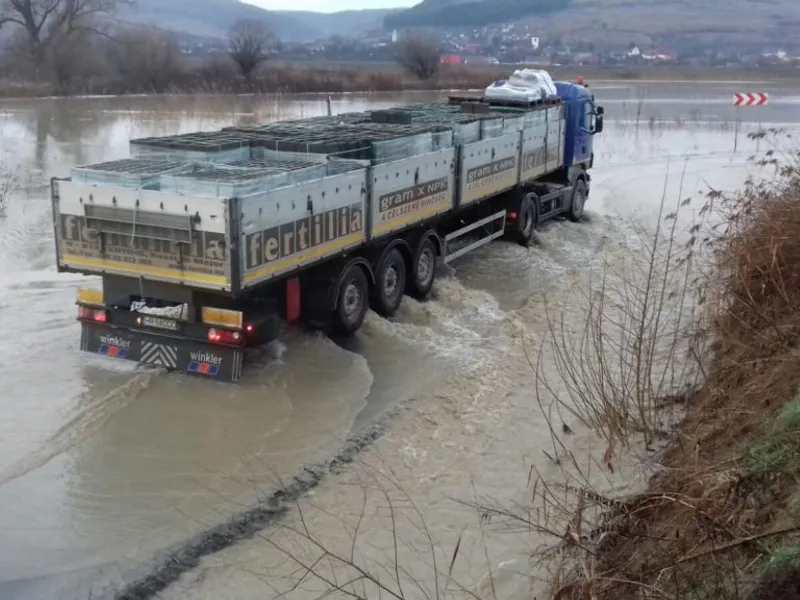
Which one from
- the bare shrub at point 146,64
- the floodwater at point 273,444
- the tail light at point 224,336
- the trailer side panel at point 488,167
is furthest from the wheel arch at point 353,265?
the bare shrub at point 146,64

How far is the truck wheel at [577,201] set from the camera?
17.9 meters

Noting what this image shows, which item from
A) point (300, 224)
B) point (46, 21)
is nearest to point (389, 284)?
point (300, 224)

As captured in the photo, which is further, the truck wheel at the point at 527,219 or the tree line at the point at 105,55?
the tree line at the point at 105,55

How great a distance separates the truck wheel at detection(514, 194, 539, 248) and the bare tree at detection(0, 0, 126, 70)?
154 ft

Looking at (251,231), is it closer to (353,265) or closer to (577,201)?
(353,265)

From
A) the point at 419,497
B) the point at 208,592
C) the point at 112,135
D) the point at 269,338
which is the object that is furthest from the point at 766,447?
the point at 112,135

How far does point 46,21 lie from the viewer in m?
64.8

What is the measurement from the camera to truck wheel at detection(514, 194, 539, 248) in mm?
15188

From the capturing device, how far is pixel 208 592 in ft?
18.1

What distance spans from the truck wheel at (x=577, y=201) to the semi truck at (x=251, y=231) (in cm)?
536

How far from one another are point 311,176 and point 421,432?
9.57 feet

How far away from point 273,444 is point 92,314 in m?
2.64

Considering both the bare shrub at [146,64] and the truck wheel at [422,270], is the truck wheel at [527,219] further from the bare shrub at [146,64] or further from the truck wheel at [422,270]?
the bare shrub at [146,64]

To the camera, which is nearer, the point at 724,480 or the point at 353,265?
the point at 724,480
